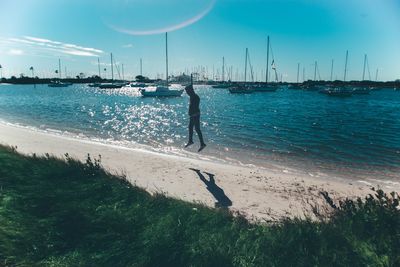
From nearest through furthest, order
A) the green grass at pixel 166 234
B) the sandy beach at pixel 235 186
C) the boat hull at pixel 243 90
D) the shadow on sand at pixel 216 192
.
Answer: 1. the green grass at pixel 166 234
2. the sandy beach at pixel 235 186
3. the shadow on sand at pixel 216 192
4. the boat hull at pixel 243 90

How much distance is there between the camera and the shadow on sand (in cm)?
786

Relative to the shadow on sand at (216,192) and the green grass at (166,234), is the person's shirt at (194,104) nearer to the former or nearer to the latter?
the shadow on sand at (216,192)

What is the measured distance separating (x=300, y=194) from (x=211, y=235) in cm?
506

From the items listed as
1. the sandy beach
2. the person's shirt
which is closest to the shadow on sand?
the sandy beach

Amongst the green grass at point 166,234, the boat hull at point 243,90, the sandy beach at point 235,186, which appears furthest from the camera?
the boat hull at point 243,90

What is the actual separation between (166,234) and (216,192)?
14.2 ft

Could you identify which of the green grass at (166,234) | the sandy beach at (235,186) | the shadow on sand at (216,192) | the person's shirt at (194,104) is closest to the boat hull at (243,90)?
the sandy beach at (235,186)

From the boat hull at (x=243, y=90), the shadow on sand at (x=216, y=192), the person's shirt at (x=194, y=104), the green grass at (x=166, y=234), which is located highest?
the person's shirt at (x=194, y=104)

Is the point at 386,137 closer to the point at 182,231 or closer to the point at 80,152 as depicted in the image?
the point at 80,152

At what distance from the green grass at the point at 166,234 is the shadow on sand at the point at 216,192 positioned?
171 cm

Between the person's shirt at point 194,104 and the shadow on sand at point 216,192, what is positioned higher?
the person's shirt at point 194,104

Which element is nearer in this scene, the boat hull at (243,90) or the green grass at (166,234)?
the green grass at (166,234)

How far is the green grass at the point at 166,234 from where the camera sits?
13.2 feet

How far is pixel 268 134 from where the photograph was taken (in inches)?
957
